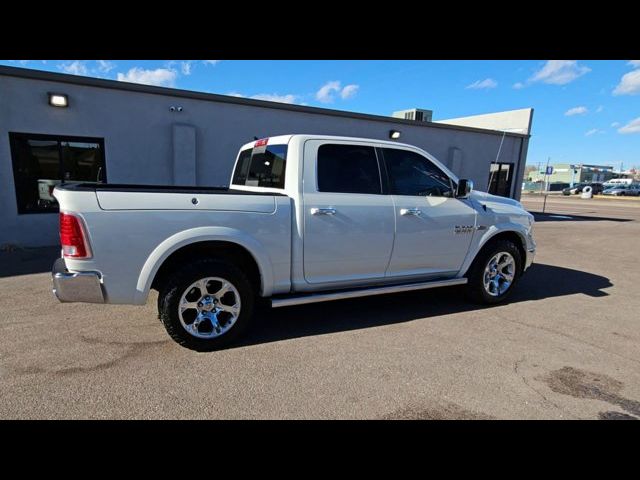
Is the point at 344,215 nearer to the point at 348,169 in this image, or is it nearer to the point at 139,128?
the point at 348,169

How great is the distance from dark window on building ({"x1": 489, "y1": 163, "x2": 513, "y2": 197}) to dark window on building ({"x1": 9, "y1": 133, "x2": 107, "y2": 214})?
14.5 m

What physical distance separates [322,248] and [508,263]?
2.82 m

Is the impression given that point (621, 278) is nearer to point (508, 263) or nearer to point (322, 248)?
point (508, 263)

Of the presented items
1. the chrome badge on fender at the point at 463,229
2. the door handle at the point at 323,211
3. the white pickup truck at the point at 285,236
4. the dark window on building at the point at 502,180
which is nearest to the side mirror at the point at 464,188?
the white pickup truck at the point at 285,236

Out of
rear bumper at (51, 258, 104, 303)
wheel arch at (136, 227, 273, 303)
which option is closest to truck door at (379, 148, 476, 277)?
wheel arch at (136, 227, 273, 303)

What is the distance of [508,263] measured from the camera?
192 inches

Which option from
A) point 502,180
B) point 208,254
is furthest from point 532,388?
point 502,180

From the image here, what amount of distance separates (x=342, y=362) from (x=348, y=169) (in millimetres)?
1972

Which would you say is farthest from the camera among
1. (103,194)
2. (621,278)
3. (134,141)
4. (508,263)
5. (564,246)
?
(564,246)

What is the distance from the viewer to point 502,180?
16.1 meters

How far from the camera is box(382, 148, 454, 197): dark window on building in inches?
162

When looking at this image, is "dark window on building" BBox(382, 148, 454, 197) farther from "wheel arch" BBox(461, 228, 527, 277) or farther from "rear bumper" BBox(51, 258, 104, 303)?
"rear bumper" BBox(51, 258, 104, 303)
